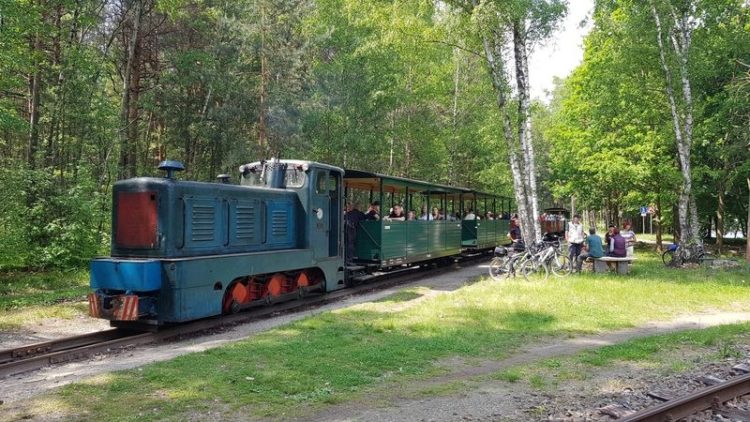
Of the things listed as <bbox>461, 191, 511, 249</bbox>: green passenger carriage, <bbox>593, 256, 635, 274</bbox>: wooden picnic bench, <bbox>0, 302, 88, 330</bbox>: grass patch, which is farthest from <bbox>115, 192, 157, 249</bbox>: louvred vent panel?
<bbox>461, 191, 511, 249</bbox>: green passenger carriage

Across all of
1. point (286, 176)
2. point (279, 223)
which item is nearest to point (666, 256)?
point (286, 176)

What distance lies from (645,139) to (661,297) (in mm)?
11609

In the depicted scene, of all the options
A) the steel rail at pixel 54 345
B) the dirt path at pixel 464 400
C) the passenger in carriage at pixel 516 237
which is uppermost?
the passenger in carriage at pixel 516 237

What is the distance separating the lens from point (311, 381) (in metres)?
6.09

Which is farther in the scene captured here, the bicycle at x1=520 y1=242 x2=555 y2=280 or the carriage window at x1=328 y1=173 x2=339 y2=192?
the bicycle at x1=520 y1=242 x2=555 y2=280

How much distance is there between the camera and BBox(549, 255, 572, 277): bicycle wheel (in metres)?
14.8

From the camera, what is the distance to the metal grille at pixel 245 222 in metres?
10.0

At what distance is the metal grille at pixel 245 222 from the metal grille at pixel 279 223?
553mm

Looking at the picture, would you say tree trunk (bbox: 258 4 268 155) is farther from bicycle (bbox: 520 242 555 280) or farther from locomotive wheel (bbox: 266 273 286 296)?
bicycle (bbox: 520 242 555 280)

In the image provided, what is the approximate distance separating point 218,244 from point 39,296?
5.46 metres

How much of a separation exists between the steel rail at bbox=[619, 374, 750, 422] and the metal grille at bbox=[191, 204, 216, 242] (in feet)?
22.6

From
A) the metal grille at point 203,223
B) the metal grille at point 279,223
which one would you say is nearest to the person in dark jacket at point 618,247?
the metal grille at point 279,223

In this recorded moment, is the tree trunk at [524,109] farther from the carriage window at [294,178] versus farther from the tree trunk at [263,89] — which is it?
the tree trunk at [263,89]

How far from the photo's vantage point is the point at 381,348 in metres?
7.59
